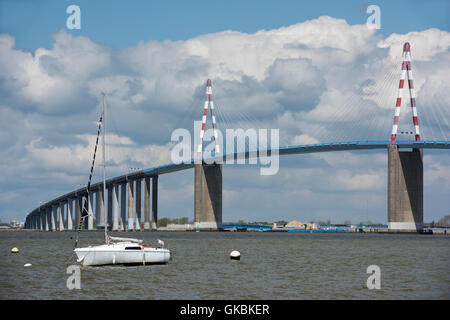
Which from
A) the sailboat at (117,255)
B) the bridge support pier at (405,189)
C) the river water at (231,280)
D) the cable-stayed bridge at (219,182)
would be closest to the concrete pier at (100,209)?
the cable-stayed bridge at (219,182)

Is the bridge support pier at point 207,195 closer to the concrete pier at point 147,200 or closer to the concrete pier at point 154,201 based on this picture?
the concrete pier at point 154,201

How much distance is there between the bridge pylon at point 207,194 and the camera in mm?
156000

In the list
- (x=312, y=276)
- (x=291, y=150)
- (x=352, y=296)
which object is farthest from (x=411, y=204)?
(x=352, y=296)

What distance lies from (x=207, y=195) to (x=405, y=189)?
49299 millimetres

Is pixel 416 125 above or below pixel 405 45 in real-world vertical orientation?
below

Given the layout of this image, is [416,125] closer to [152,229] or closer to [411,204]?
[411,204]

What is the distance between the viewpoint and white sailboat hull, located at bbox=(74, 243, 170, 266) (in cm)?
4566

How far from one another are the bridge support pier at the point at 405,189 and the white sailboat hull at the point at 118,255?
86.3m

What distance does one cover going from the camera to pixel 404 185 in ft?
417

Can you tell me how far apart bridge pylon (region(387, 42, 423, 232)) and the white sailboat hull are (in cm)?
8633

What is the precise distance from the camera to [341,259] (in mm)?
58469

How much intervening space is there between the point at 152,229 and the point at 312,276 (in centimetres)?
14083

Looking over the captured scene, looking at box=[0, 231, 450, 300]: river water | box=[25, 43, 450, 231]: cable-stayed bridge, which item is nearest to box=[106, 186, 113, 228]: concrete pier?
box=[25, 43, 450, 231]: cable-stayed bridge

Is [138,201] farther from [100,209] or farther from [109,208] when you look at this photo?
→ [109,208]
